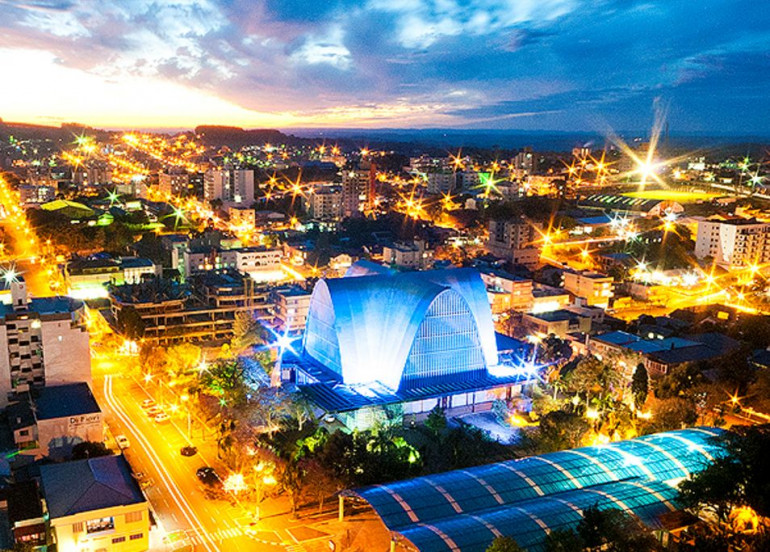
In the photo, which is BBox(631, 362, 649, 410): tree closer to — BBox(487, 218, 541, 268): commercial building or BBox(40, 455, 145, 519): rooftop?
BBox(40, 455, 145, 519): rooftop

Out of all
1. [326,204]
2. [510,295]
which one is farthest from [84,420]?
[326,204]

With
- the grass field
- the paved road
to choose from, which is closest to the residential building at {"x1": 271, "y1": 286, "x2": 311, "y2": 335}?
the paved road

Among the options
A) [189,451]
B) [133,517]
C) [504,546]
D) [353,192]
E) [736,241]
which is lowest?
[189,451]

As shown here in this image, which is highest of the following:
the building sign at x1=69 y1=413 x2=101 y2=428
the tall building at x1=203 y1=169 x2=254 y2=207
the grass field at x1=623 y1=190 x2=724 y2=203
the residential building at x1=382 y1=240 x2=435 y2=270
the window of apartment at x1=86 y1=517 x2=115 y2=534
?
the tall building at x1=203 y1=169 x2=254 y2=207

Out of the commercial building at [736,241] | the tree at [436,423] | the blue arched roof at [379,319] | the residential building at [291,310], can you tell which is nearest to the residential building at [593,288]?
the commercial building at [736,241]

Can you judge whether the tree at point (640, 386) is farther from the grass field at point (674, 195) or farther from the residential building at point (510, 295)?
the grass field at point (674, 195)

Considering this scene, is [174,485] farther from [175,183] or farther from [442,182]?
[442,182]
